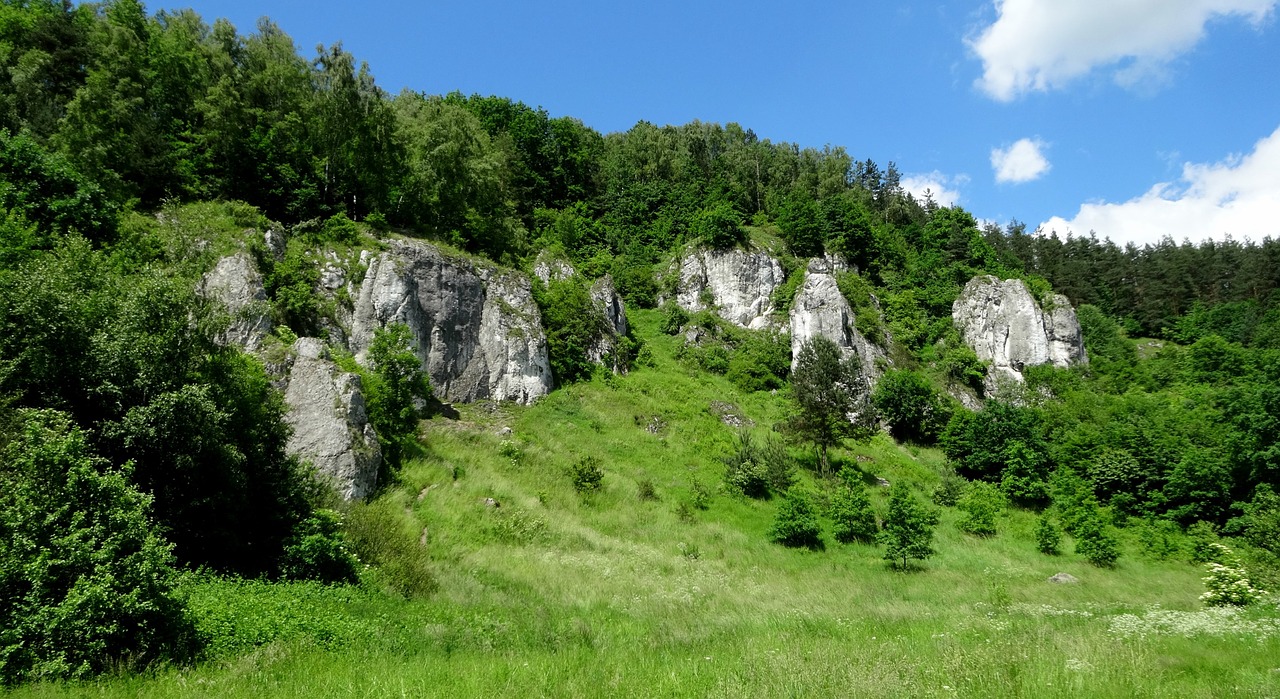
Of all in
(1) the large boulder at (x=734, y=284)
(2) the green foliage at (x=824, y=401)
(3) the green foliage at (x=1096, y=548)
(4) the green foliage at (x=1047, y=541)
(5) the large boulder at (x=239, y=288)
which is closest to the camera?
(5) the large boulder at (x=239, y=288)

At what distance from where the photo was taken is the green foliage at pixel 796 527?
22.9 meters

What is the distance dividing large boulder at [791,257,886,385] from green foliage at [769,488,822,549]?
25.1 m

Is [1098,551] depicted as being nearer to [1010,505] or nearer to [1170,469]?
[1010,505]

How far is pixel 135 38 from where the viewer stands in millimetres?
32094

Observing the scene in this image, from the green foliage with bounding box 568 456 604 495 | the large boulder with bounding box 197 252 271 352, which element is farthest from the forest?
the green foliage with bounding box 568 456 604 495

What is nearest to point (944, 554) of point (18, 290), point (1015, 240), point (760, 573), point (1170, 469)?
point (760, 573)

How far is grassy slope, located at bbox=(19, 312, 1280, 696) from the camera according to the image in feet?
21.5

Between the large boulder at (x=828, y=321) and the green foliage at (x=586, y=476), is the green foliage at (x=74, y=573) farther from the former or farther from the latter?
the large boulder at (x=828, y=321)

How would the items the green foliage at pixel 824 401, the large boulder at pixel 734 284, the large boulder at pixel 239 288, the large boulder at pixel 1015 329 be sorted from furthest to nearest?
1. the large boulder at pixel 734 284
2. the large boulder at pixel 1015 329
3. the green foliage at pixel 824 401
4. the large boulder at pixel 239 288

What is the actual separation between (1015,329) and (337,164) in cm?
6018

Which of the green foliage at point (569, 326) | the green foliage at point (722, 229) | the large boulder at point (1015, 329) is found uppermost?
the green foliage at point (722, 229)

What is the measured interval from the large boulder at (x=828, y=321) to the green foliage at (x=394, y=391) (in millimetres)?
32210

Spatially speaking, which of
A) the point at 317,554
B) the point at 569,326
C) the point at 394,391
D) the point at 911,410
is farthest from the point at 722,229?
the point at 317,554

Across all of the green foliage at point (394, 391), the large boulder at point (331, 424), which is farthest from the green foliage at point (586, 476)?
the large boulder at point (331, 424)
